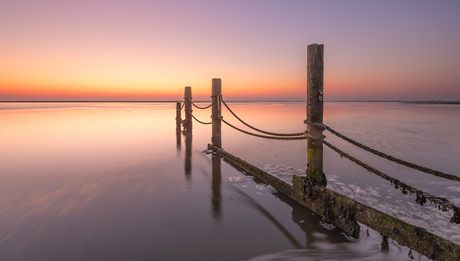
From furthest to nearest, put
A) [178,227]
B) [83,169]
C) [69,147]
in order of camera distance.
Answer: [69,147] < [83,169] < [178,227]

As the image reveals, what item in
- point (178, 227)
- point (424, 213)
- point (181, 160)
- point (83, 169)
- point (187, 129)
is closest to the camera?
point (178, 227)

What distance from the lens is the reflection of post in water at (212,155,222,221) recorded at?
3.54 metres

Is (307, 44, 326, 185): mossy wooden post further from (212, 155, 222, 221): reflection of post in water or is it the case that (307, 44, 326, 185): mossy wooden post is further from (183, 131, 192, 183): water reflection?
(183, 131, 192, 183): water reflection

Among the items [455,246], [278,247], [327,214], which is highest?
[455,246]

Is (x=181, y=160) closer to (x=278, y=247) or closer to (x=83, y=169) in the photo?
(x=83, y=169)

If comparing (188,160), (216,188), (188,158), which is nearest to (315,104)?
(216,188)

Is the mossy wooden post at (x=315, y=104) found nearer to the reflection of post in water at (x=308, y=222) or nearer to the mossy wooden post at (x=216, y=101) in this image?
the reflection of post in water at (x=308, y=222)

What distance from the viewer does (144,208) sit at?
358 centimetres

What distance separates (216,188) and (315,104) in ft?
7.93

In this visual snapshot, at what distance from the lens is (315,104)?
3.32m

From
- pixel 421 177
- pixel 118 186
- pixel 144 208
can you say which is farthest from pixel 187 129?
pixel 421 177

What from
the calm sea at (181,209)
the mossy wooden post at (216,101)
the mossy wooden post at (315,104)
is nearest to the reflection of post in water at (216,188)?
the calm sea at (181,209)

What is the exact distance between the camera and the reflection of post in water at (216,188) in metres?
3.54

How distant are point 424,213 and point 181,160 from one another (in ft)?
17.6
